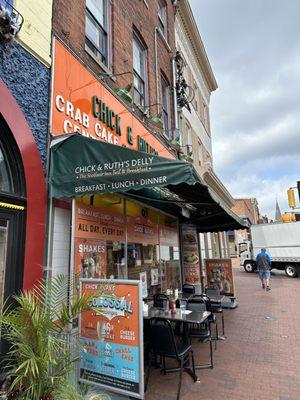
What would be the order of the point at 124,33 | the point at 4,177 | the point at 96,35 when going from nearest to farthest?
the point at 4,177, the point at 96,35, the point at 124,33

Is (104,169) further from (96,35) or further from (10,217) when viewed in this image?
(96,35)

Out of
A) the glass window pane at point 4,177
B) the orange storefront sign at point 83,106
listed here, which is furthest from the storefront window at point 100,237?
the orange storefront sign at point 83,106

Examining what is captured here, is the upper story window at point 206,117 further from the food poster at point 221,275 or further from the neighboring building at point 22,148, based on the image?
the neighboring building at point 22,148

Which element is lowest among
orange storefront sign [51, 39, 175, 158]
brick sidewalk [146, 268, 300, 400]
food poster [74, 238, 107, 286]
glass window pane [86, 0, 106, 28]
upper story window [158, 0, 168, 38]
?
brick sidewalk [146, 268, 300, 400]

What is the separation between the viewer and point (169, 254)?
389 inches

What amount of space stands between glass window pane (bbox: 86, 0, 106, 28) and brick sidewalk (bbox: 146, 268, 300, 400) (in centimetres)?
762

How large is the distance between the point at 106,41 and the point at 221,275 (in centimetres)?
820

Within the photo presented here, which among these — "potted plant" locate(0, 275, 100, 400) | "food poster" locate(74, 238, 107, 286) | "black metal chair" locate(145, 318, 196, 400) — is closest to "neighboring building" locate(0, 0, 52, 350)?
"food poster" locate(74, 238, 107, 286)

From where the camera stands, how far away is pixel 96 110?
6.11 meters

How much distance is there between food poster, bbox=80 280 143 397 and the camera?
3.79 meters

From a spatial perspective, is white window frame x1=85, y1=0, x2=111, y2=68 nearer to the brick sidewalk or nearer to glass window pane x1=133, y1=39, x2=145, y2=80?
glass window pane x1=133, y1=39, x2=145, y2=80

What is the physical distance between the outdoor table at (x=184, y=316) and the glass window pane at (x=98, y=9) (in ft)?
21.8

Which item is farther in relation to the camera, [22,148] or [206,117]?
[206,117]

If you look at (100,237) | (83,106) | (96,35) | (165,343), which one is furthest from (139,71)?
(165,343)
